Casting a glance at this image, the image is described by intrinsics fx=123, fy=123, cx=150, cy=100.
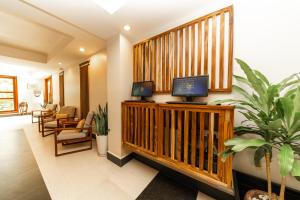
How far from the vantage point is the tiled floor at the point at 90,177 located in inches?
65.5

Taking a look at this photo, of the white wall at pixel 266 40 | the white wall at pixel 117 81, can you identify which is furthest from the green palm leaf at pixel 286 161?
the white wall at pixel 117 81

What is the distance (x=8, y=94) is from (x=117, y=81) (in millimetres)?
A: 9644

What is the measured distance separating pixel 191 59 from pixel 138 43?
3.87 feet

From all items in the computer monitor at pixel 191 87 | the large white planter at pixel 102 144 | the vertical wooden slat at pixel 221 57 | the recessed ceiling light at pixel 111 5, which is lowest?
the large white planter at pixel 102 144

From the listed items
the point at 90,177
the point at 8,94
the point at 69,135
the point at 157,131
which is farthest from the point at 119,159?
the point at 8,94

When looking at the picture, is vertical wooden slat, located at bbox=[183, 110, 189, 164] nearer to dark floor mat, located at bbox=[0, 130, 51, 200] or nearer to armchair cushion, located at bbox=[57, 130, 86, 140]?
dark floor mat, located at bbox=[0, 130, 51, 200]

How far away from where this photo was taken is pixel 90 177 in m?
2.01

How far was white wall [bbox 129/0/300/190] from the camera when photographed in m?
1.17

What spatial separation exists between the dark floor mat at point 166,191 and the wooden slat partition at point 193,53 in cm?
145

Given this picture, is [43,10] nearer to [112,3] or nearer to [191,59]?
[112,3]

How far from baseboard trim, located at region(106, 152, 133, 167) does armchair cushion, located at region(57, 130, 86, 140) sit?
0.92m

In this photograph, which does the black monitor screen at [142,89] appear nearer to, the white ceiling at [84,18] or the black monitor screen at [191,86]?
the black monitor screen at [191,86]

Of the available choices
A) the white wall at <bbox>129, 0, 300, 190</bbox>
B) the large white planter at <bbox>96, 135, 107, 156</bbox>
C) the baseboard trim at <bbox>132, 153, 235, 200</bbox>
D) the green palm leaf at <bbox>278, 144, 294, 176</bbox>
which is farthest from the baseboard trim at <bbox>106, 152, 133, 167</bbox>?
the green palm leaf at <bbox>278, 144, 294, 176</bbox>

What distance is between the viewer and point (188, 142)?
152cm
